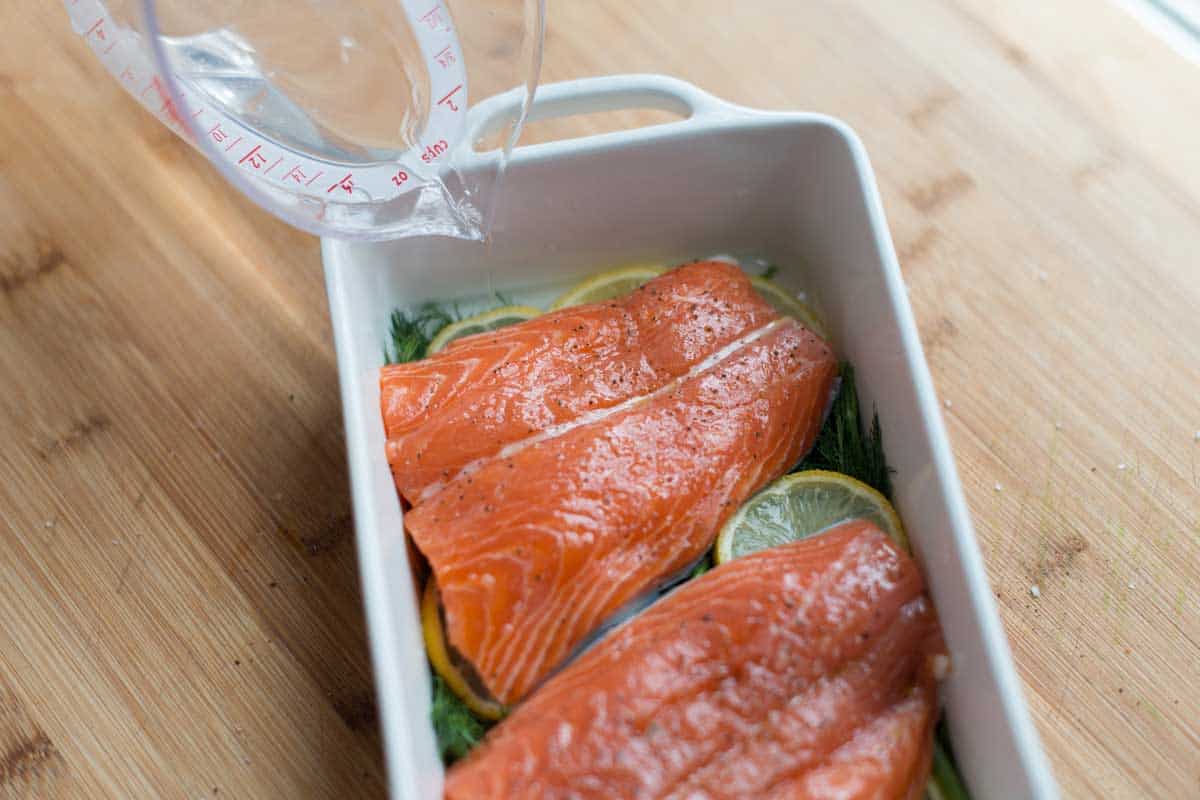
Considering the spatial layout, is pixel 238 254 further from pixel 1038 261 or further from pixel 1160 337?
pixel 1160 337

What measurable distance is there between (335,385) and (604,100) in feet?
2.22

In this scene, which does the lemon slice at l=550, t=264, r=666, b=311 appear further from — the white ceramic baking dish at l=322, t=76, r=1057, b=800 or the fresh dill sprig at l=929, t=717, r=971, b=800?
the fresh dill sprig at l=929, t=717, r=971, b=800

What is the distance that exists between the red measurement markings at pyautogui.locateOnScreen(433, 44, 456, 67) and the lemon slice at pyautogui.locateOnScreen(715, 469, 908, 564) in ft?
2.72

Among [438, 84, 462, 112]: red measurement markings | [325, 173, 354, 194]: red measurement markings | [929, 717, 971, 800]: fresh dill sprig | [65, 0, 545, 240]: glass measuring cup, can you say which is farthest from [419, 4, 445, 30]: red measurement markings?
[929, 717, 971, 800]: fresh dill sprig

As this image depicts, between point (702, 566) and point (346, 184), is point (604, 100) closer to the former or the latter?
point (346, 184)

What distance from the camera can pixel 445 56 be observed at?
1521 mm

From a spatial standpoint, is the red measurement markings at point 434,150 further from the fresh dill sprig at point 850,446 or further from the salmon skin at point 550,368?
the fresh dill sprig at point 850,446

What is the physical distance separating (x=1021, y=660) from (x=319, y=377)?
1257 millimetres

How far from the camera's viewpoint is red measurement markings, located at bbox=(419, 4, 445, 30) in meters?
1.46

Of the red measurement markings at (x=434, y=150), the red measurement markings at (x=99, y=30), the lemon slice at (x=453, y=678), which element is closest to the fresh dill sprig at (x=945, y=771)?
the lemon slice at (x=453, y=678)

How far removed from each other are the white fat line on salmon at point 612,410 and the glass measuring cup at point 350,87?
0.37 m

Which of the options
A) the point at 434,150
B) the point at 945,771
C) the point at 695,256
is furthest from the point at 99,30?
the point at 945,771

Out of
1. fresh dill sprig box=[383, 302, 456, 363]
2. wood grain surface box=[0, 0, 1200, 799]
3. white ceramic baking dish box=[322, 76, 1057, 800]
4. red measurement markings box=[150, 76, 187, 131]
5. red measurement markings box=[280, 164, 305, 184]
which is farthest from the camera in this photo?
fresh dill sprig box=[383, 302, 456, 363]

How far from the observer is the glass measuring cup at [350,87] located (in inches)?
56.7
